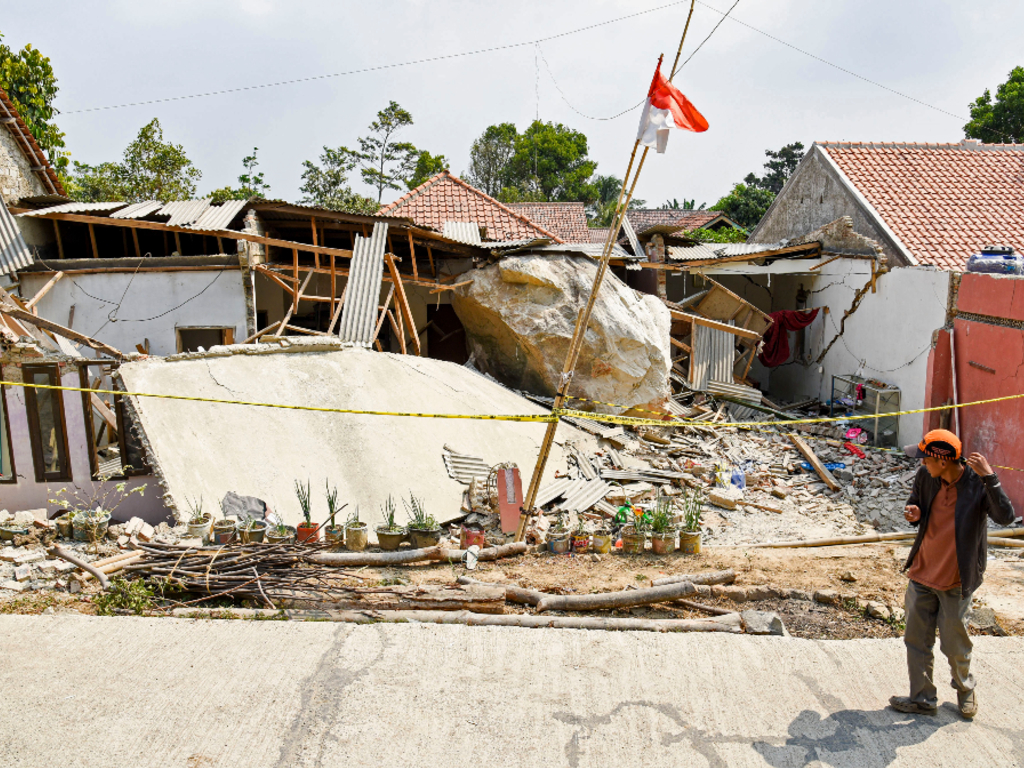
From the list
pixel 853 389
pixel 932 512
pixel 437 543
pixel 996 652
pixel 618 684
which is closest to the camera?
pixel 932 512

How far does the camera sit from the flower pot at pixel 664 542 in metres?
7.73

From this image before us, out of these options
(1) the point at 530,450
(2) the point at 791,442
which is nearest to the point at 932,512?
(1) the point at 530,450

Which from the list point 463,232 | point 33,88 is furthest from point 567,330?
point 33,88

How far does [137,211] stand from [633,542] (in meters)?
11.0

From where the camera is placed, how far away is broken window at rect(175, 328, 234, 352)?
43.4 ft

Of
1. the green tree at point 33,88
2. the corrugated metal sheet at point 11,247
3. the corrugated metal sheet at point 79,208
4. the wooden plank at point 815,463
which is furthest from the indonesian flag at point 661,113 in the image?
the green tree at point 33,88

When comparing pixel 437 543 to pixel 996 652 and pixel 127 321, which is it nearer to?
pixel 996 652

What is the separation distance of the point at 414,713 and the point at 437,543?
3580 mm

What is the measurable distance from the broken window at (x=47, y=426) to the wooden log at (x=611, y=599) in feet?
18.3

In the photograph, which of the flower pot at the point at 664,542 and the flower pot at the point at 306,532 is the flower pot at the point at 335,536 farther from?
the flower pot at the point at 664,542

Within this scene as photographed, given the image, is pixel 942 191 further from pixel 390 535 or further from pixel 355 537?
pixel 355 537

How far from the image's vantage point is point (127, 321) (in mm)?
12898

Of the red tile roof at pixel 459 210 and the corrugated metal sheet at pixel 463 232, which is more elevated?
the red tile roof at pixel 459 210

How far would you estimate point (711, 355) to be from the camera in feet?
52.1
